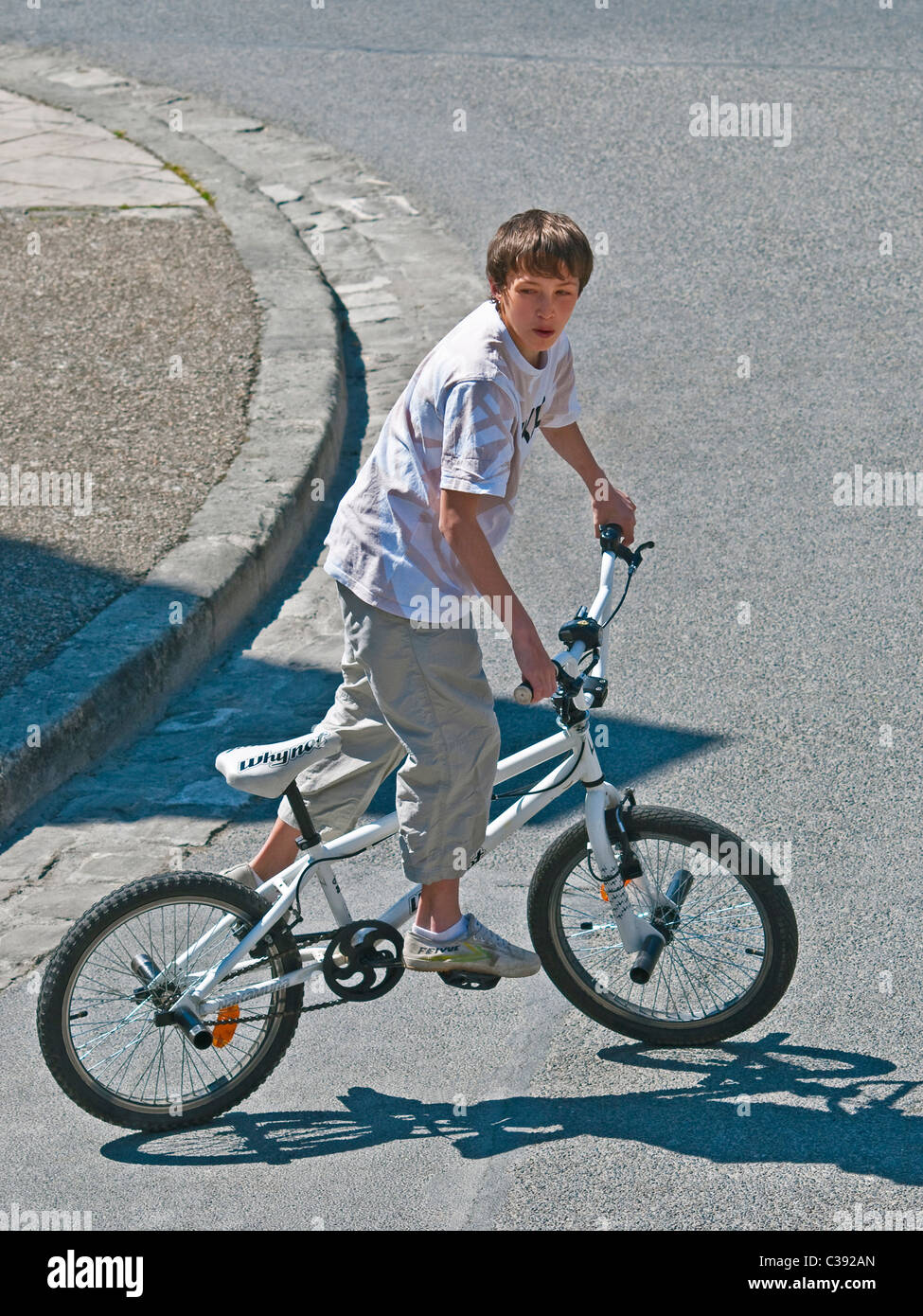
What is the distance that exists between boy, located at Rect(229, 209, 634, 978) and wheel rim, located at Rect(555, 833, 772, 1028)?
204 mm

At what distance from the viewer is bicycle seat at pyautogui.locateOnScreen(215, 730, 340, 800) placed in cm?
332

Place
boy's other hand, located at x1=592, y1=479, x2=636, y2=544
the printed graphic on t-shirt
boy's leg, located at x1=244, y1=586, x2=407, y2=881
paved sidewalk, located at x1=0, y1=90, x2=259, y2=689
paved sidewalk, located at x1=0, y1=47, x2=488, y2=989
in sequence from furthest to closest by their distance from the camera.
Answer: paved sidewalk, located at x1=0, y1=90, x2=259, y2=689 → paved sidewalk, located at x1=0, y1=47, x2=488, y2=989 → boy's other hand, located at x1=592, y1=479, x2=636, y2=544 → boy's leg, located at x1=244, y1=586, x2=407, y2=881 → the printed graphic on t-shirt

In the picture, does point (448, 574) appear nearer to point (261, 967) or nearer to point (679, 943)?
point (261, 967)

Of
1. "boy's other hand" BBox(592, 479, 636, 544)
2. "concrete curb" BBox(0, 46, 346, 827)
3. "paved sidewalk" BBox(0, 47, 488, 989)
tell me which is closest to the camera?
"boy's other hand" BBox(592, 479, 636, 544)

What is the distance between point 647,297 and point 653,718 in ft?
12.0

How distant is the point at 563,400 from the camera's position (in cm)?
342

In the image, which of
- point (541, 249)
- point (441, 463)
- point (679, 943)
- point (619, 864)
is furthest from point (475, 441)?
point (679, 943)

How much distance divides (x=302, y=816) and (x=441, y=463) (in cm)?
87

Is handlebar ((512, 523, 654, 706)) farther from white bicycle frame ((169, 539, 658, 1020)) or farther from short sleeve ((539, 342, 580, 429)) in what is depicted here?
short sleeve ((539, 342, 580, 429))

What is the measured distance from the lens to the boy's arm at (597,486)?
11.7 ft

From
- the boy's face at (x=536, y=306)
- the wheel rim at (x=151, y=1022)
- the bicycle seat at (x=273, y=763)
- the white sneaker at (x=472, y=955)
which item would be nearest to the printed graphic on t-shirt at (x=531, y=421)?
the boy's face at (x=536, y=306)

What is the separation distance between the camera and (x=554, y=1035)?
3660 millimetres

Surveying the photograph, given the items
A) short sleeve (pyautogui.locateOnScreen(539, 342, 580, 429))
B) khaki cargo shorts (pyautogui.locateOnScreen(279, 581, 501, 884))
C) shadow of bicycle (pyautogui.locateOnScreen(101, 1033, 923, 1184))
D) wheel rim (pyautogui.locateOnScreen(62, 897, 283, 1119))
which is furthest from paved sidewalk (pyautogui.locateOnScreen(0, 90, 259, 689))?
short sleeve (pyautogui.locateOnScreen(539, 342, 580, 429))
